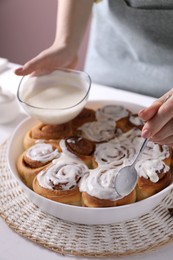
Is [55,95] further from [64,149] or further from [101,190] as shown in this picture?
[101,190]

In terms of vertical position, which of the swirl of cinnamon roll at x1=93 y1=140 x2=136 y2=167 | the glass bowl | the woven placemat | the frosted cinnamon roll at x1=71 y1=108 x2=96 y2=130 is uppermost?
the glass bowl

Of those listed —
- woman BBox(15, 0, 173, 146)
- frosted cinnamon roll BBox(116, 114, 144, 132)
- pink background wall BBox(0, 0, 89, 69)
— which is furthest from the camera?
pink background wall BBox(0, 0, 89, 69)

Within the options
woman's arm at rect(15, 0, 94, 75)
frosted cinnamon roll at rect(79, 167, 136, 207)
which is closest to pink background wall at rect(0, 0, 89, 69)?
woman's arm at rect(15, 0, 94, 75)

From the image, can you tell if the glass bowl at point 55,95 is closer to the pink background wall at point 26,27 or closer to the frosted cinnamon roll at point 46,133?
the frosted cinnamon roll at point 46,133

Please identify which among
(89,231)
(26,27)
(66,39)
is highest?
(66,39)

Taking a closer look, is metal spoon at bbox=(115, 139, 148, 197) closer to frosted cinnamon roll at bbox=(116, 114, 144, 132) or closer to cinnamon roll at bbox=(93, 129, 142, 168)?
cinnamon roll at bbox=(93, 129, 142, 168)

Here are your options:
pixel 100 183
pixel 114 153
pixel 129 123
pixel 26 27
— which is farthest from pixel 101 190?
pixel 26 27

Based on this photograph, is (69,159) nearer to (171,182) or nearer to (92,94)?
(171,182)
